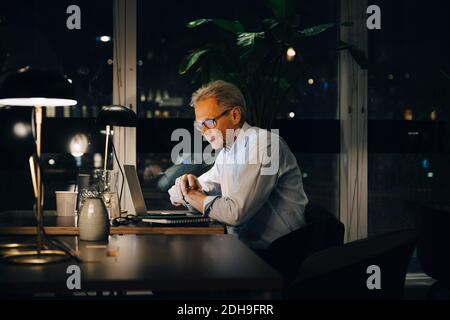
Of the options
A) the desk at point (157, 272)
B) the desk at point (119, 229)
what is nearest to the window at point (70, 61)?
the desk at point (119, 229)

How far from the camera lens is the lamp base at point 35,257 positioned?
1.93 metres

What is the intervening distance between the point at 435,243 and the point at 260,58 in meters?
1.83

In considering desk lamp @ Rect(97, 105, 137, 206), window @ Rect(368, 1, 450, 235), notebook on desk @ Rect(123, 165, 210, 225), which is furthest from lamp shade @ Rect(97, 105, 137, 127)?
window @ Rect(368, 1, 450, 235)

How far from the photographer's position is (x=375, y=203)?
211 inches

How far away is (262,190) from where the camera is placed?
9.02ft

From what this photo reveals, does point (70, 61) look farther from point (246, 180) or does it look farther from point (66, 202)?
point (246, 180)

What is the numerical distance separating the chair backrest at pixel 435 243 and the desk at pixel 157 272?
1.59 m

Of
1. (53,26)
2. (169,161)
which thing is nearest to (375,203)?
(169,161)

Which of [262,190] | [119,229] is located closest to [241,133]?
[262,190]

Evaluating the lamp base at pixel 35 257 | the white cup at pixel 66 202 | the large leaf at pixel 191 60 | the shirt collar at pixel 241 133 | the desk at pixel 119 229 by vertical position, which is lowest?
the desk at pixel 119 229

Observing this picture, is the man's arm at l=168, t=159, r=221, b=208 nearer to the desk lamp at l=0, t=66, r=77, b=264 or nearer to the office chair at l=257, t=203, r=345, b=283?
the office chair at l=257, t=203, r=345, b=283

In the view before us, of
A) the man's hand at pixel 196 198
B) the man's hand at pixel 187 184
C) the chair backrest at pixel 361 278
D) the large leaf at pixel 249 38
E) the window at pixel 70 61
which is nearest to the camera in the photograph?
the chair backrest at pixel 361 278

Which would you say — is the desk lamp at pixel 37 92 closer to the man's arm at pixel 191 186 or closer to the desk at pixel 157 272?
the desk at pixel 157 272

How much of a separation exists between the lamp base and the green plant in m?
2.59
